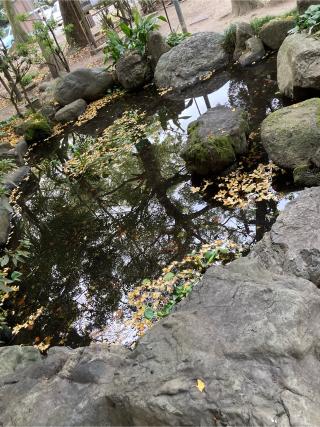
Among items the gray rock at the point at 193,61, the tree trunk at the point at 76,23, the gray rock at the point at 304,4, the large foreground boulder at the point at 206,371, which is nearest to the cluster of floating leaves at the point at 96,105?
the gray rock at the point at 193,61

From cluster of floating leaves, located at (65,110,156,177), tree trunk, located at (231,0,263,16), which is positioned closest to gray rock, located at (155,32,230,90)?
cluster of floating leaves, located at (65,110,156,177)

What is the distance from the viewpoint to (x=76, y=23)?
1830cm

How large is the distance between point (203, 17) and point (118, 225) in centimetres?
1280

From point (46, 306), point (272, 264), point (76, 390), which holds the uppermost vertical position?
point (76, 390)

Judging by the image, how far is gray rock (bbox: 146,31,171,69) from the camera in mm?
11617

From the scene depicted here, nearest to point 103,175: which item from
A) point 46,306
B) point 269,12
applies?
point 46,306

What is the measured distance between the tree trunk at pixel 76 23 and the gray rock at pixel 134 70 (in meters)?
6.71

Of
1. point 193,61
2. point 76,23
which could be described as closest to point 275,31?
point 193,61

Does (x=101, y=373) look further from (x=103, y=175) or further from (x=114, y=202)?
(x=103, y=175)

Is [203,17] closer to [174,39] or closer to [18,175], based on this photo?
[174,39]

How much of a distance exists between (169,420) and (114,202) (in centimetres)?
499

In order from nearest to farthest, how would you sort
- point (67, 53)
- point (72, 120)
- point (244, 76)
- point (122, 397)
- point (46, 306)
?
point (122, 397), point (46, 306), point (244, 76), point (72, 120), point (67, 53)

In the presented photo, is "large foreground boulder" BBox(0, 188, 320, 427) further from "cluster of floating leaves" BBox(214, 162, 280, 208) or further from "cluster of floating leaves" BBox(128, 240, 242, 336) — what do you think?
"cluster of floating leaves" BBox(214, 162, 280, 208)

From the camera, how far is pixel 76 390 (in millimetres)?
2438
